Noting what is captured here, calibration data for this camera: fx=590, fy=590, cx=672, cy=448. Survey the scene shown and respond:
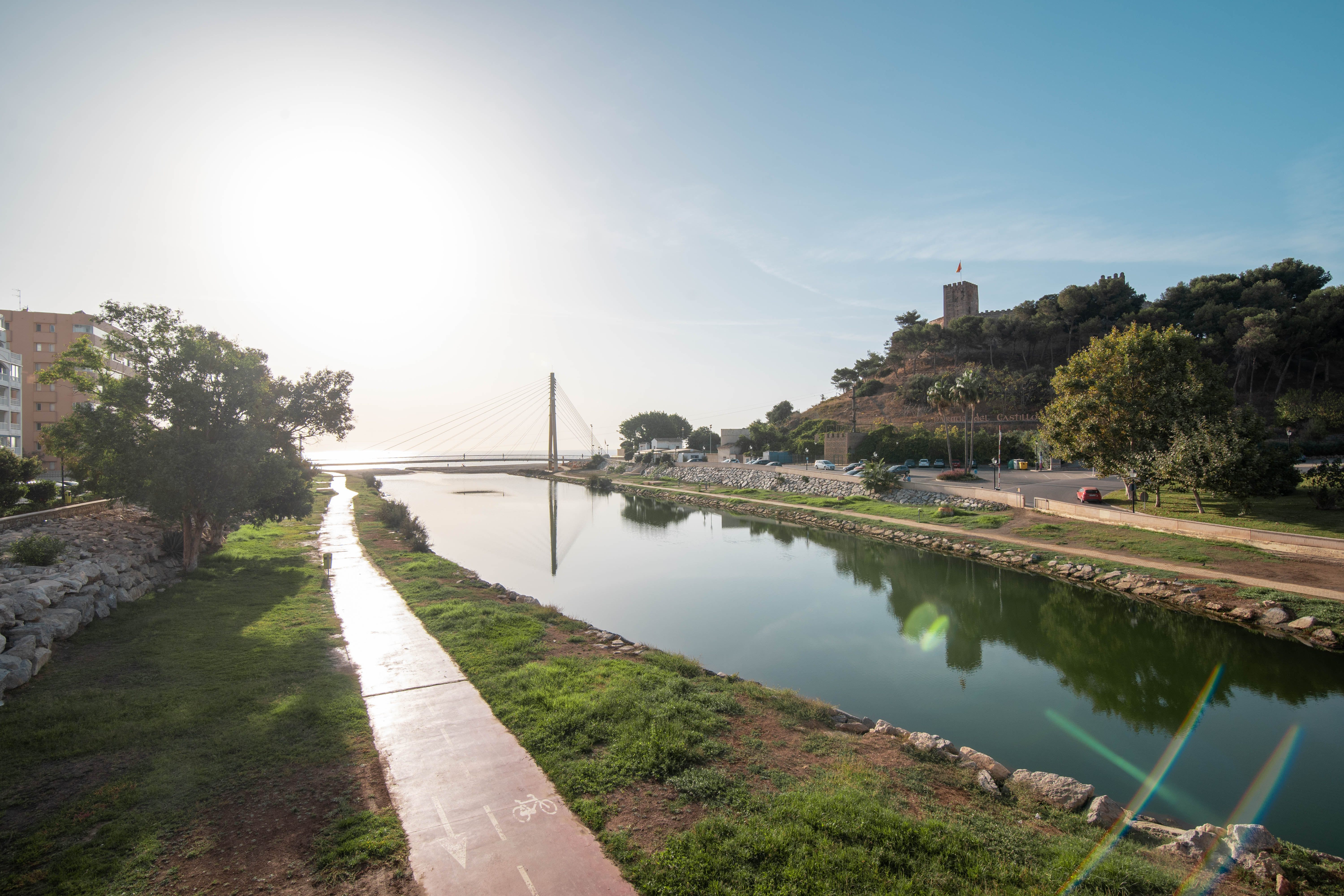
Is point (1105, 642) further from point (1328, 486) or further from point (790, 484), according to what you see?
point (790, 484)

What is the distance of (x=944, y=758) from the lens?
796cm

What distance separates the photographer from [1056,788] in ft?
23.7

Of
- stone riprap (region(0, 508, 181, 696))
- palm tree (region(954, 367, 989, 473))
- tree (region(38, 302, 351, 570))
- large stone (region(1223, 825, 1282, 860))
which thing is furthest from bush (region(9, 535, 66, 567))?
palm tree (region(954, 367, 989, 473))

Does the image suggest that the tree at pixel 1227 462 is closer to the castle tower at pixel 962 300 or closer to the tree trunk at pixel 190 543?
the tree trunk at pixel 190 543

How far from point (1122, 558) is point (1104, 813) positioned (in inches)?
756

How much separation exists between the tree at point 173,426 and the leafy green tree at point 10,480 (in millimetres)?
5467

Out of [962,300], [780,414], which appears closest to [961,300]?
[962,300]

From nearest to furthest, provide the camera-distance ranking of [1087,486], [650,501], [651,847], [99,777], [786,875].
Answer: [786,875] < [651,847] < [99,777] < [1087,486] < [650,501]

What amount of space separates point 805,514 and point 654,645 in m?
25.4

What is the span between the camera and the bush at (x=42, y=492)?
21.0 m

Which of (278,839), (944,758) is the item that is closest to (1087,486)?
(944,758)

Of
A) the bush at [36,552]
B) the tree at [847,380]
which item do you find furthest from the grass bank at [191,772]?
the tree at [847,380]

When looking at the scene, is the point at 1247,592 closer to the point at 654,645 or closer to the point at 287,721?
the point at 654,645

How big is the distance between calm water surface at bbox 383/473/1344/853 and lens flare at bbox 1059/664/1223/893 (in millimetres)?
122
